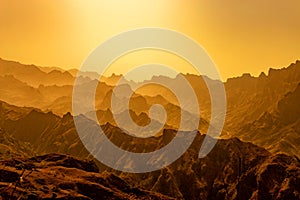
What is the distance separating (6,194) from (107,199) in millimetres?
47469

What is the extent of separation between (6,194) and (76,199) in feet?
95.9

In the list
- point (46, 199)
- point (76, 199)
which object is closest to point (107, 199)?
point (76, 199)

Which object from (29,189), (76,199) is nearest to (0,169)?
(29,189)

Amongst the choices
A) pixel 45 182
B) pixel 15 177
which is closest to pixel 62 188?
pixel 45 182

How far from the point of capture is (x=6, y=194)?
166 metres

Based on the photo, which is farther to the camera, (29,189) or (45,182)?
(45,182)

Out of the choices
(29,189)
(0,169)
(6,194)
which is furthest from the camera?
(0,169)

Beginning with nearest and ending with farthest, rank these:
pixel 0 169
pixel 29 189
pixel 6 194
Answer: pixel 6 194, pixel 29 189, pixel 0 169

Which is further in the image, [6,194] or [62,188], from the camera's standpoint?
[62,188]

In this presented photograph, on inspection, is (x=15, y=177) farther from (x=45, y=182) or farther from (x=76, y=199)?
(x=76, y=199)

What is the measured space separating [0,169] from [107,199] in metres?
48.2

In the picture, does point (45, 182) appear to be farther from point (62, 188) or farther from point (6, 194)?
point (6, 194)

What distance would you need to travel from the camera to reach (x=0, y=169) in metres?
194

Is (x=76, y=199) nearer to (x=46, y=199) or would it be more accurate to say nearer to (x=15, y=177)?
(x=46, y=199)
